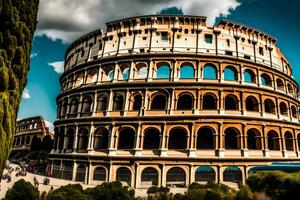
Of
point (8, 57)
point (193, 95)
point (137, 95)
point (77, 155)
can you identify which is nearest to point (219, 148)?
point (193, 95)

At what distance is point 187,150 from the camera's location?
21391 mm

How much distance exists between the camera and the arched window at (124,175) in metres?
22.0

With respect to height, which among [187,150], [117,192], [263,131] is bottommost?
[117,192]

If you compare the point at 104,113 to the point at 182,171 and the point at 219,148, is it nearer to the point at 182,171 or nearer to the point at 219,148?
the point at 182,171

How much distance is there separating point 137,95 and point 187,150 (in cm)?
693

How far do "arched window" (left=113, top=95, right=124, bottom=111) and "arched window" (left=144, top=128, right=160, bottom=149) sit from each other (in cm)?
378

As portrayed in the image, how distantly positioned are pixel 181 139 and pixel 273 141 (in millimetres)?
9029

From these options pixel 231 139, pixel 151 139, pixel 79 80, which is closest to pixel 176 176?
pixel 151 139

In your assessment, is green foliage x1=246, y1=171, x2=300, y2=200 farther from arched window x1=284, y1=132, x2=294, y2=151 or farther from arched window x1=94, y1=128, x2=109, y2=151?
arched window x1=94, y1=128, x2=109, y2=151

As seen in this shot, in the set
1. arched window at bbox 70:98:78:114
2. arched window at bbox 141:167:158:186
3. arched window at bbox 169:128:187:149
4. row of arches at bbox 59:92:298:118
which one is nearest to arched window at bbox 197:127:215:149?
arched window at bbox 169:128:187:149

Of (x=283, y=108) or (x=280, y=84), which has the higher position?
(x=280, y=84)

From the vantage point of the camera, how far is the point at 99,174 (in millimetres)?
22797

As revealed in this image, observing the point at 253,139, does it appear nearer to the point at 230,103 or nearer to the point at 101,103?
the point at 230,103

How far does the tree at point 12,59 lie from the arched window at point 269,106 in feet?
73.0
